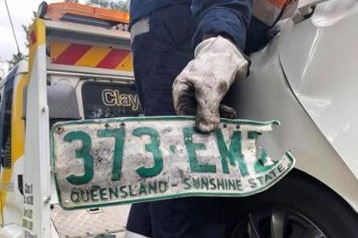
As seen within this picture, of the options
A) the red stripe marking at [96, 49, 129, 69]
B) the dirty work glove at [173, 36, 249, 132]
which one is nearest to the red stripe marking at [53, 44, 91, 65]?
the red stripe marking at [96, 49, 129, 69]

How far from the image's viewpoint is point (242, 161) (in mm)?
1507

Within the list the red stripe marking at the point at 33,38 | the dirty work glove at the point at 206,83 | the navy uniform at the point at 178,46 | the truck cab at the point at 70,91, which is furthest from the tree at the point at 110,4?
the dirty work glove at the point at 206,83

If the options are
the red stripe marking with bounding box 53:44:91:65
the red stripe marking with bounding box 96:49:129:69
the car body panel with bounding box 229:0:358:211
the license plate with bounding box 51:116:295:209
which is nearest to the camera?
the license plate with bounding box 51:116:295:209

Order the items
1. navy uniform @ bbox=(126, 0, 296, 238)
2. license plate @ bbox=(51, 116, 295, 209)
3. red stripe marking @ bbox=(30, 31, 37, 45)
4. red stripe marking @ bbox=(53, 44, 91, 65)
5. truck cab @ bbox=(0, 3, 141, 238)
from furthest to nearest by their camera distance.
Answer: red stripe marking @ bbox=(53, 44, 91, 65) → truck cab @ bbox=(0, 3, 141, 238) → red stripe marking @ bbox=(30, 31, 37, 45) → navy uniform @ bbox=(126, 0, 296, 238) → license plate @ bbox=(51, 116, 295, 209)

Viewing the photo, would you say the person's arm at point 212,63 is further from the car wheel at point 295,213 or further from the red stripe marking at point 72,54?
the red stripe marking at point 72,54

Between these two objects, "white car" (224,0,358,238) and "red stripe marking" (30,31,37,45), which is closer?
"white car" (224,0,358,238)

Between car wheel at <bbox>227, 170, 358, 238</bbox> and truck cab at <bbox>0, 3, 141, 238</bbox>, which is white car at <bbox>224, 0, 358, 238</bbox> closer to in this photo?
car wheel at <bbox>227, 170, 358, 238</bbox>

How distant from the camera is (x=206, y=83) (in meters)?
1.44

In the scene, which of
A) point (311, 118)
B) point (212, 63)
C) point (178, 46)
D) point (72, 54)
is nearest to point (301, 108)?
point (311, 118)

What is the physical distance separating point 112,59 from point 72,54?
29cm

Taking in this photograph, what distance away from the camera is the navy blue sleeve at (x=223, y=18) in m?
1.57

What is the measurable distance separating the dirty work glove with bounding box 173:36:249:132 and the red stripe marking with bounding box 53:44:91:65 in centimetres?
267

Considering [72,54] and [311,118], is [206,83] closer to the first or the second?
[311,118]

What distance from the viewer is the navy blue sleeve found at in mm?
1569
